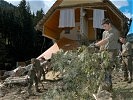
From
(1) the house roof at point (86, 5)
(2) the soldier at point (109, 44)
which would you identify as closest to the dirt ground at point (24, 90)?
(2) the soldier at point (109, 44)

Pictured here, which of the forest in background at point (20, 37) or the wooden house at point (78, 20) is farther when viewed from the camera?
the forest in background at point (20, 37)

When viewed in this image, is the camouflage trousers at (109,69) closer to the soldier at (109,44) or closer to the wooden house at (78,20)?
the soldier at (109,44)

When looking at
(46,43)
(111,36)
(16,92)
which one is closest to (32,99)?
(16,92)

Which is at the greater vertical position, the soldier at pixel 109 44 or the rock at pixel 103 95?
the soldier at pixel 109 44

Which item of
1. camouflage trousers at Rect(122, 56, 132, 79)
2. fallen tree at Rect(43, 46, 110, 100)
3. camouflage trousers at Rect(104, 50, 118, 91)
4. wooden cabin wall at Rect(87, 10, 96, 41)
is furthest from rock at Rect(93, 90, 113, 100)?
wooden cabin wall at Rect(87, 10, 96, 41)

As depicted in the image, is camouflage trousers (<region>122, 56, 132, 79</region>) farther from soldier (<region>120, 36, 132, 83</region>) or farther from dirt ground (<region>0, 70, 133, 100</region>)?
dirt ground (<region>0, 70, 133, 100</region>)

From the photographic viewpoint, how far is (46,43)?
62.6m

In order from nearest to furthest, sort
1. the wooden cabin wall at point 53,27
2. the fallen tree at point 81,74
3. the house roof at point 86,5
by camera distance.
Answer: the fallen tree at point 81,74
the house roof at point 86,5
the wooden cabin wall at point 53,27

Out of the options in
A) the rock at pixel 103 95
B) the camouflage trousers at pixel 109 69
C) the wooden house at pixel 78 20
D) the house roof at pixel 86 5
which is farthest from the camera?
the wooden house at pixel 78 20

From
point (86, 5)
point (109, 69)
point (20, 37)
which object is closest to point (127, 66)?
point (109, 69)

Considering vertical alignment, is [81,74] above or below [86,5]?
below

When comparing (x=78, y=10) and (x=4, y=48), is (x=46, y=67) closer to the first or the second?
(x=78, y=10)

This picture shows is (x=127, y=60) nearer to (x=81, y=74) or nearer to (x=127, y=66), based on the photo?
(x=127, y=66)

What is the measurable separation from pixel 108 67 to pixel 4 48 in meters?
43.9
